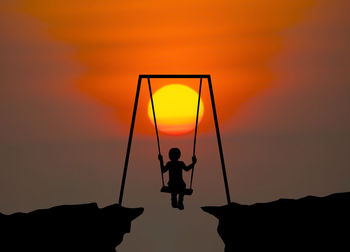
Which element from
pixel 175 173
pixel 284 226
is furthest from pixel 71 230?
pixel 284 226

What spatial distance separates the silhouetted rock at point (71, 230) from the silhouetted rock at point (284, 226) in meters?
2.49

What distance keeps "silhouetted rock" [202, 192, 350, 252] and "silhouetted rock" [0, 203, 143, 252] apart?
8.16ft

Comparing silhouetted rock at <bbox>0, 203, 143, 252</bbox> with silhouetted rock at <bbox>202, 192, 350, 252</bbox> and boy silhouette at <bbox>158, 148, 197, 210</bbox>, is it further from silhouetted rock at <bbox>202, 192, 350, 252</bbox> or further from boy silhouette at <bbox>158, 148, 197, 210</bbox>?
silhouetted rock at <bbox>202, 192, 350, 252</bbox>

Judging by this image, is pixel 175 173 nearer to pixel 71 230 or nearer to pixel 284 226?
pixel 71 230

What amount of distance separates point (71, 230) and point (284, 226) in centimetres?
572

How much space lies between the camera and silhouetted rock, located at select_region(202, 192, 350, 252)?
1734cm

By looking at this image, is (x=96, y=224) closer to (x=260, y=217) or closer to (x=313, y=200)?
(x=260, y=217)

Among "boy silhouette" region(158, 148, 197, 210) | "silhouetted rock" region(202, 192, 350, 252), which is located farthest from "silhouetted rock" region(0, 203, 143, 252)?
"silhouetted rock" region(202, 192, 350, 252)

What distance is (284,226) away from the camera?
1772 centimetres

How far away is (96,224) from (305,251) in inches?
220

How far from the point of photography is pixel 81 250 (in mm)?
17406

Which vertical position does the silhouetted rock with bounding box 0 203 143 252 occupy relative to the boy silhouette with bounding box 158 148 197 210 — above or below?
below

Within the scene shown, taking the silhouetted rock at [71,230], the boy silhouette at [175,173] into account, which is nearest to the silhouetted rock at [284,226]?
the boy silhouette at [175,173]

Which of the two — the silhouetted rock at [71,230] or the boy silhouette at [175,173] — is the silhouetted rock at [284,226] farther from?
the silhouetted rock at [71,230]
